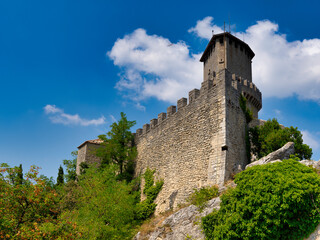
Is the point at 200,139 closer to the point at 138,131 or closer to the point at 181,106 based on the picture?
the point at 181,106

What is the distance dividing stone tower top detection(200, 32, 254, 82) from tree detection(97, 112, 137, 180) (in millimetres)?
9045

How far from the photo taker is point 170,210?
1809 cm

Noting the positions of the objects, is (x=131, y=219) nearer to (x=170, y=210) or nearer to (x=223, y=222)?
(x=170, y=210)

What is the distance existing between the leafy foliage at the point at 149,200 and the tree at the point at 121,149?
13.3ft

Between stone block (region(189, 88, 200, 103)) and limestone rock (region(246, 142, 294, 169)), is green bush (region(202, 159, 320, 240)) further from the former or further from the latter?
stone block (region(189, 88, 200, 103))

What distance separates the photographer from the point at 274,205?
10711 millimetres

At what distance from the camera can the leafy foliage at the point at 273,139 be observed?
1761cm

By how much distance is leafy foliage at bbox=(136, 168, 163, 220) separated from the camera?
66.8ft

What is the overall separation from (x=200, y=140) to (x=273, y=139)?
4142mm

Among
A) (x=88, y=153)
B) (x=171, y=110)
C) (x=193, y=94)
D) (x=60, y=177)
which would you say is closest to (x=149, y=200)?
(x=171, y=110)

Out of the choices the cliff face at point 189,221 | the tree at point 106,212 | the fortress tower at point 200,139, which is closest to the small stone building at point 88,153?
the fortress tower at point 200,139

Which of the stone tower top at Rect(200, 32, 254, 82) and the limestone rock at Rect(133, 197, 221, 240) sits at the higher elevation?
the stone tower top at Rect(200, 32, 254, 82)

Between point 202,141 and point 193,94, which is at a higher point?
point 193,94

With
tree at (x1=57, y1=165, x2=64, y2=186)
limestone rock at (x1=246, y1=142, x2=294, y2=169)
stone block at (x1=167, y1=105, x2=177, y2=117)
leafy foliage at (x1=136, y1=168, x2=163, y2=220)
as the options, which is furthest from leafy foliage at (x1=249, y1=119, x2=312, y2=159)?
tree at (x1=57, y1=165, x2=64, y2=186)
